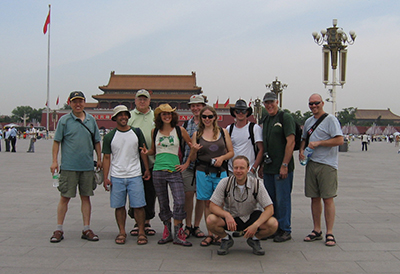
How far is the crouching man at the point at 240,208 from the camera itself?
3.44 metres

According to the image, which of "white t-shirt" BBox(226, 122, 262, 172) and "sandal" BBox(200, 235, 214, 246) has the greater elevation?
"white t-shirt" BBox(226, 122, 262, 172)

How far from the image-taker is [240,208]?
140 inches

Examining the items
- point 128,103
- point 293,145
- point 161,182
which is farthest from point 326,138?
point 128,103

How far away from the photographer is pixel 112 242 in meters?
3.89

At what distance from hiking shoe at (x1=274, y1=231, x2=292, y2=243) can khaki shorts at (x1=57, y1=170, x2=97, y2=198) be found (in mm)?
2006

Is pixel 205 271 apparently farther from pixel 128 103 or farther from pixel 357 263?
pixel 128 103

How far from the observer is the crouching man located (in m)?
3.44

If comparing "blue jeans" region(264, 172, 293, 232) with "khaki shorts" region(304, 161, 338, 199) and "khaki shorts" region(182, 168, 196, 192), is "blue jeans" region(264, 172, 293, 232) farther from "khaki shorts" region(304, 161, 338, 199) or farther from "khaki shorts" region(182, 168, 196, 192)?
"khaki shorts" region(182, 168, 196, 192)

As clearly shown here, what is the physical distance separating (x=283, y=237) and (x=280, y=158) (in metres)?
0.81

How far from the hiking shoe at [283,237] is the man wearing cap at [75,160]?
1.84 metres

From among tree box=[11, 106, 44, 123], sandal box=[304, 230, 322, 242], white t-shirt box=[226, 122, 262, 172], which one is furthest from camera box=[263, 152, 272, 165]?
tree box=[11, 106, 44, 123]

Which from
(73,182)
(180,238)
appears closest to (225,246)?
(180,238)

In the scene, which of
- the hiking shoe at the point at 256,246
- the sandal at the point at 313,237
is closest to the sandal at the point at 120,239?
the hiking shoe at the point at 256,246

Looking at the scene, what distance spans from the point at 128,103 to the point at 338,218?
150ft
